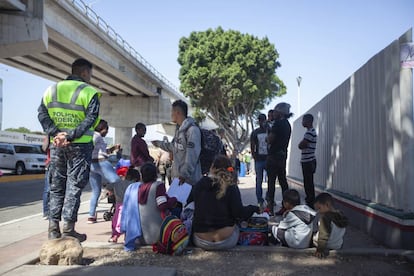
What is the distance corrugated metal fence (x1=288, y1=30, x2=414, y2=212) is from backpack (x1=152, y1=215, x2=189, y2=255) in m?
2.52

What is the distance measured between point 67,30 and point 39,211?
14230 millimetres

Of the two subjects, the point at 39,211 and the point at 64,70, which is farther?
the point at 64,70

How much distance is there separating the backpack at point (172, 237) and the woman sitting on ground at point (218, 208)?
20cm

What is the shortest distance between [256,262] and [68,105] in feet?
8.49

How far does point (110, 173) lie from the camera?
268 inches

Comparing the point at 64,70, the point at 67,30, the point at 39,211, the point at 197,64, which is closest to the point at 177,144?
the point at 39,211

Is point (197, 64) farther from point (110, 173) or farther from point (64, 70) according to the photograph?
point (110, 173)

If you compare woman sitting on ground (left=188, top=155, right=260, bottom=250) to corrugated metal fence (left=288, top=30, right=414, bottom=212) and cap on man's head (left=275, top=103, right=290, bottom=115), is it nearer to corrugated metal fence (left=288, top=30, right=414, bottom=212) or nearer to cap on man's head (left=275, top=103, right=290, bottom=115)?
corrugated metal fence (left=288, top=30, right=414, bottom=212)

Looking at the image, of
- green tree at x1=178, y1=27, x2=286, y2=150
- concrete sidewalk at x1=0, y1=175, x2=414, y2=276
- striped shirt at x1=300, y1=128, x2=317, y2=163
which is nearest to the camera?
concrete sidewalk at x1=0, y1=175, x2=414, y2=276

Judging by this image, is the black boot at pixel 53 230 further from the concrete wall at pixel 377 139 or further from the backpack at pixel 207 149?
the concrete wall at pixel 377 139

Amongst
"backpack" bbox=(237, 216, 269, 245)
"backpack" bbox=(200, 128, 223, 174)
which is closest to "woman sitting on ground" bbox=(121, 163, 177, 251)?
"backpack" bbox=(237, 216, 269, 245)

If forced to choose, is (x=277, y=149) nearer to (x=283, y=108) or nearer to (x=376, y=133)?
(x=283, y=108)

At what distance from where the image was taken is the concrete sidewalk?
365 cm

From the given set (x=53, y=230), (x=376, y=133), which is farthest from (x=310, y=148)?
(x=53, y=230)
